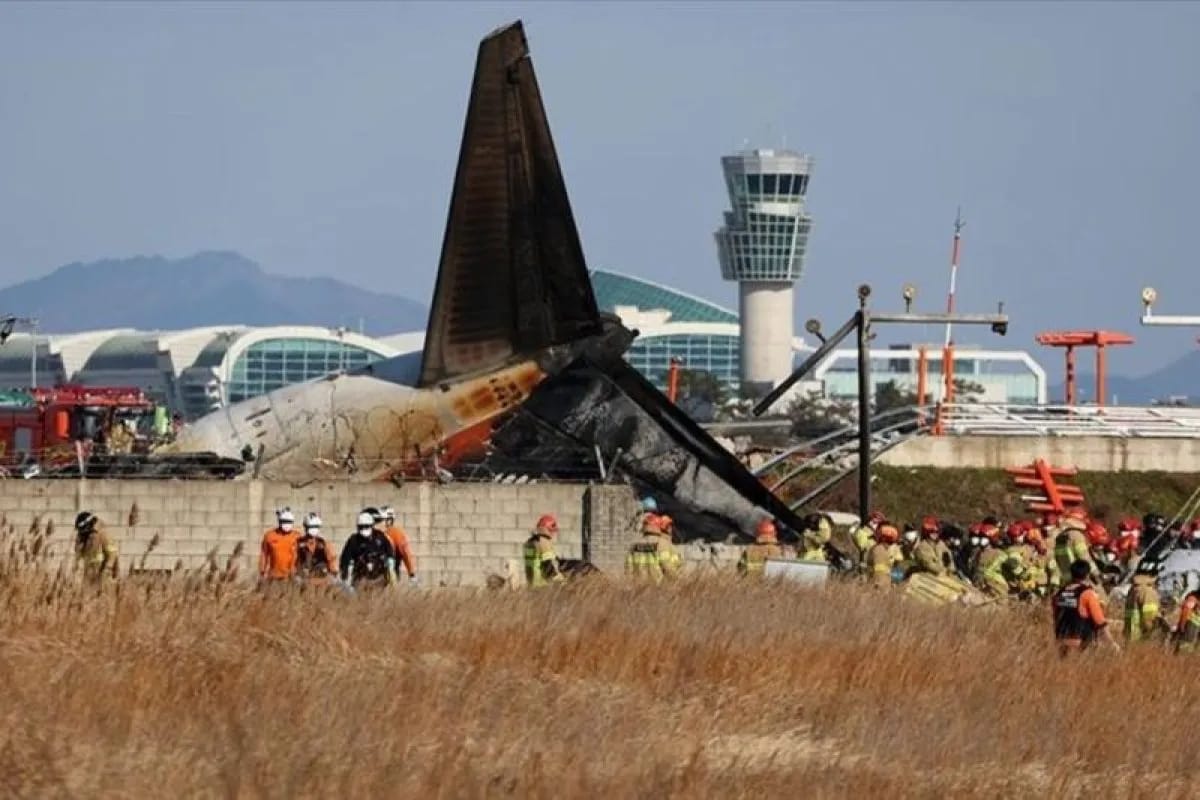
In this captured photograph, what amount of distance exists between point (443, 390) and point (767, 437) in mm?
32405

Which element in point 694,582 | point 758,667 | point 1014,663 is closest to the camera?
point 758,667

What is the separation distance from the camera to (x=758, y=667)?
24297mm

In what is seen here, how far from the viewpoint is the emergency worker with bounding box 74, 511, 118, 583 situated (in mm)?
23906

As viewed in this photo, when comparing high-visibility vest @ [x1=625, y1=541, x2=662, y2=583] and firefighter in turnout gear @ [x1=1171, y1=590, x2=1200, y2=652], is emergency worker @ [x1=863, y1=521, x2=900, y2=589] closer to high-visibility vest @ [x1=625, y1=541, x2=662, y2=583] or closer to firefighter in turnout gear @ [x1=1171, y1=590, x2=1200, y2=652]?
high-visibility vest @ [x1=625, y1=541, x2=662, y2=583]

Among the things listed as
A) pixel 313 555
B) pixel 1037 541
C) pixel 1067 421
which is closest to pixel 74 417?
pixel 1037 541

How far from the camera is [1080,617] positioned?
2773 centimetres

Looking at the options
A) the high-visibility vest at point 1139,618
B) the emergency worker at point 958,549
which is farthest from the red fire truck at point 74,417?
the high-visibility vest at point 1139,618

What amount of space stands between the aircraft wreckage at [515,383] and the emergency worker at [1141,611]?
14038mm

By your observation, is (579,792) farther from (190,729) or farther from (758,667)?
(758,667)

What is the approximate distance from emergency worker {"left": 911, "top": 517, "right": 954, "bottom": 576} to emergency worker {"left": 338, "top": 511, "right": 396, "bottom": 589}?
26.5 ft

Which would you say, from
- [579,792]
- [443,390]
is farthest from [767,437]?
[579,792]

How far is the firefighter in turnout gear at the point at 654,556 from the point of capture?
34.7m

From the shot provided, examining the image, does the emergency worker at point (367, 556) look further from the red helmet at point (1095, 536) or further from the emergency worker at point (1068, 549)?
the red helmet at point (1095, 536)

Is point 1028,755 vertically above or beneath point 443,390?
beneath
